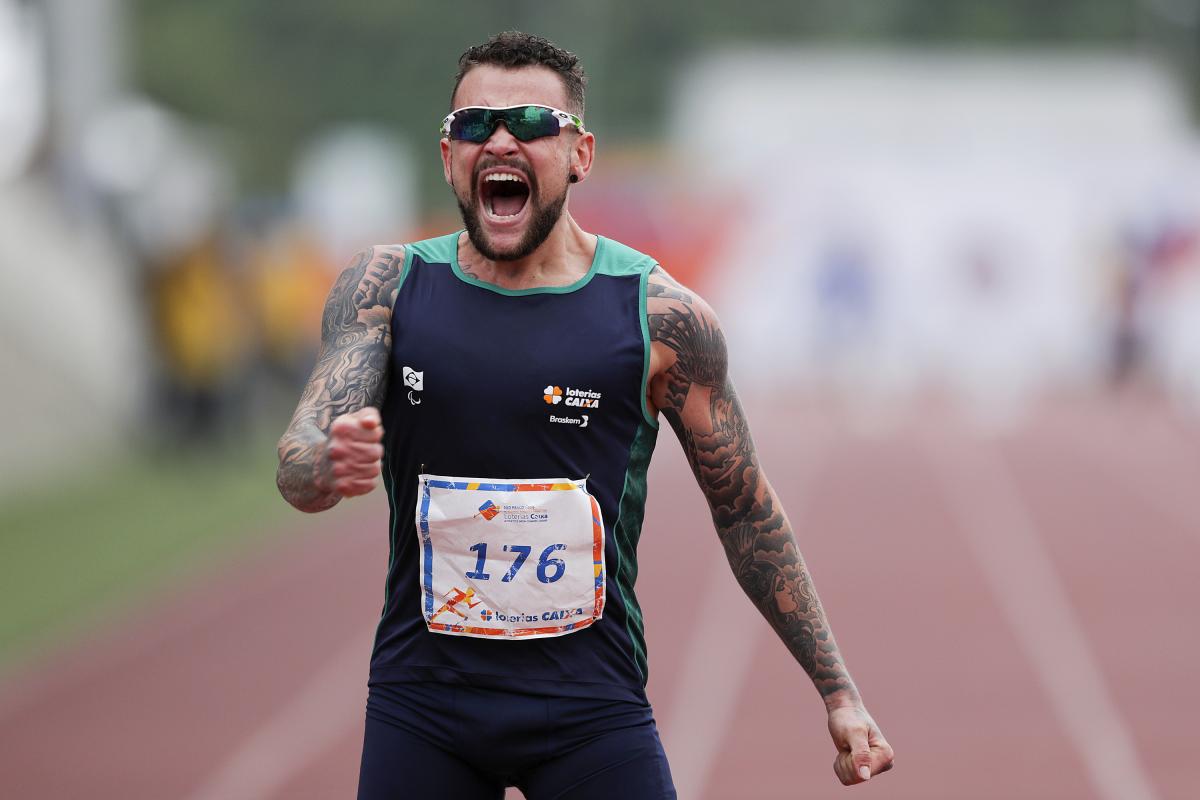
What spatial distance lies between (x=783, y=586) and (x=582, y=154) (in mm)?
891

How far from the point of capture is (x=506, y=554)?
3.17 m

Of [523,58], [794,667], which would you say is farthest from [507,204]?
[794,667]

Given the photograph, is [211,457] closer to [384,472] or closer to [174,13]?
[384,472]

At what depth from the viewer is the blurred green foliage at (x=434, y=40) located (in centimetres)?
5759

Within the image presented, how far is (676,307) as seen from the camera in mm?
3256

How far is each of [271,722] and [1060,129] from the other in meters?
38.2

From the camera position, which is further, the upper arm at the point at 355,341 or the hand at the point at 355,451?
the upper arm at the point at 355,341

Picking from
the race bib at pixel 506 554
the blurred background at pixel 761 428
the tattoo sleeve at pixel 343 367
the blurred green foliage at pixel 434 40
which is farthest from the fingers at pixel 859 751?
the blurred green foliage at pixel 434 40

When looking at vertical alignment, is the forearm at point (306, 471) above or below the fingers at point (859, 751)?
above

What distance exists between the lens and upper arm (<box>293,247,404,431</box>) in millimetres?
3088

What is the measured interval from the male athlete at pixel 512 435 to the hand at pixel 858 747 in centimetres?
34

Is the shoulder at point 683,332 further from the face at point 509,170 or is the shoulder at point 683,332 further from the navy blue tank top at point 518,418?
the face at point 509,170

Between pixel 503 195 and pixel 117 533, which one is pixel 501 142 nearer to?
pixel 503 195

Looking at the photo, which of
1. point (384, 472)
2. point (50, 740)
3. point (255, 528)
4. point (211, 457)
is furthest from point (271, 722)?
point (211, 457)
